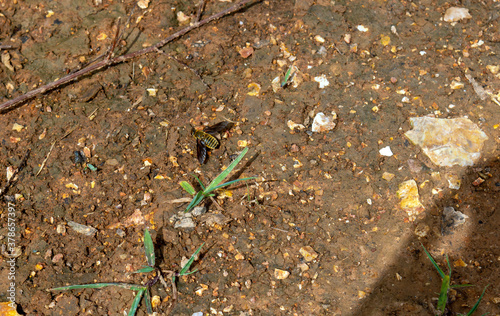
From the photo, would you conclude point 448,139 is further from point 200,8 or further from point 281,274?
A: point 200,8

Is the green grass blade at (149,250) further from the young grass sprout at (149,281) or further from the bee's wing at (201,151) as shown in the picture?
the bee's wing at (201,151)

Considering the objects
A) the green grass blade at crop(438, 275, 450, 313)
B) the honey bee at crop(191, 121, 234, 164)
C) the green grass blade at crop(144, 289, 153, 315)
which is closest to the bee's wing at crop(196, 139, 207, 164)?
the honey bee at crop(191, 121, 234, 164)

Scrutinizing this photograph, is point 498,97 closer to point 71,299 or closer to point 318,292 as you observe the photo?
point 318,292

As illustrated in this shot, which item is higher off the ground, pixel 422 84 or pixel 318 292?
pixel 422 84

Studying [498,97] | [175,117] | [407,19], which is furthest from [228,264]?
[407,19]

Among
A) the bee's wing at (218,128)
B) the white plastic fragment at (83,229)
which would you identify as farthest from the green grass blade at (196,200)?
the white plastic fragment at (83,229)

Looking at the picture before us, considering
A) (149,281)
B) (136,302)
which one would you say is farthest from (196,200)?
(136,302)

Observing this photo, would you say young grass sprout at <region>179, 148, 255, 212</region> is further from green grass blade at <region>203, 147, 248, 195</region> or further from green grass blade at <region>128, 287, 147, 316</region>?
green grass blade at <region>128, 287, 147, 316</region>
